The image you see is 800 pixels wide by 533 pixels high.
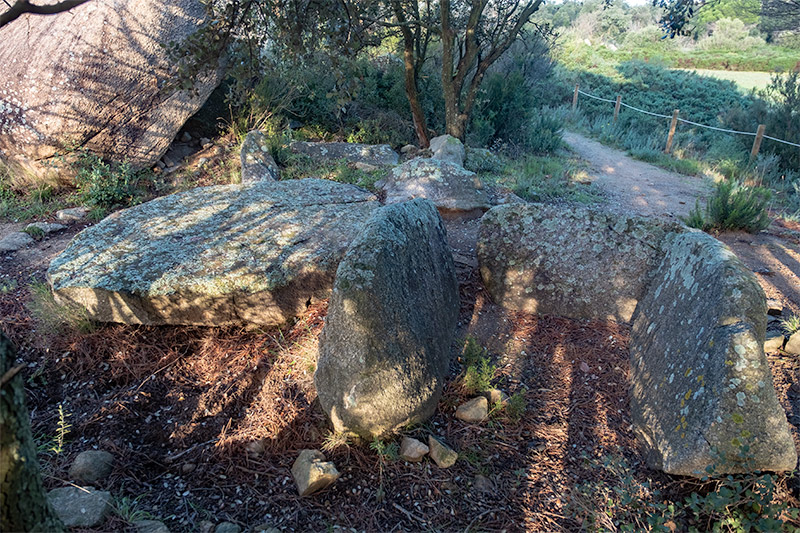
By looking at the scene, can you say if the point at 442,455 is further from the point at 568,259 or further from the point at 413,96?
the point at 413,96

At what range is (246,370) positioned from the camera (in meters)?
3.25

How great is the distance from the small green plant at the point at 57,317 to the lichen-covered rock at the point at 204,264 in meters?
0.07

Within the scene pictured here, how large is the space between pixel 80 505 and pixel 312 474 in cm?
99

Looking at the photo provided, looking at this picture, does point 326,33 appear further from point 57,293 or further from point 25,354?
point 25,354

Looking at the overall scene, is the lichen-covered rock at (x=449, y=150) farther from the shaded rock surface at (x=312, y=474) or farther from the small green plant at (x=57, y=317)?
the shaded rock surface at (x=312, y=474)

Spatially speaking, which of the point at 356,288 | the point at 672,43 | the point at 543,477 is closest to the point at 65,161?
the point at 356,288

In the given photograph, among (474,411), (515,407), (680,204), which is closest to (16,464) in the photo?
(474,411)

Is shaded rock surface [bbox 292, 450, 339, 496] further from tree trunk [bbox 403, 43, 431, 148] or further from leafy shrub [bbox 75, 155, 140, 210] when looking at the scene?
tree trunk [bbox 403, 43, 431, 148]

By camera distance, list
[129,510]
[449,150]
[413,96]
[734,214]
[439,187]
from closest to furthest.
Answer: [129,510], [734,214], [439,187], [449,150], [413,96]

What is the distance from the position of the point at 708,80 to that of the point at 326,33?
91.0 feet

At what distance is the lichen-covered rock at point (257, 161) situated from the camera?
20.3 ft

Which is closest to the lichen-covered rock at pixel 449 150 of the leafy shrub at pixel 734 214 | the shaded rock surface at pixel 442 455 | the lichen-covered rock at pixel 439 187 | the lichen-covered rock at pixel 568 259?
the lichen-covered rock at pixel 439 187

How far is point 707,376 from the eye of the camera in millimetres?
2326

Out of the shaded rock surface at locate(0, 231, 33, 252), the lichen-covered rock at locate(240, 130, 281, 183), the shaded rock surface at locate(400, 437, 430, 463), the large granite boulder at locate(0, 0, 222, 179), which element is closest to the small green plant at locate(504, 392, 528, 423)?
the shaded rock surface at locate(400, 437, 430, 463)
